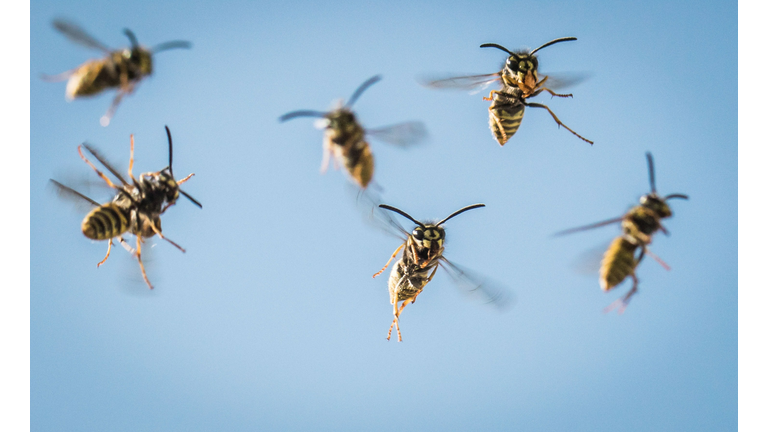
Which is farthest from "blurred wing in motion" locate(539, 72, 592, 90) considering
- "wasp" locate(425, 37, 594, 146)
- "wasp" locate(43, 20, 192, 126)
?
"wasp" locate(43, 20, 192, 126)

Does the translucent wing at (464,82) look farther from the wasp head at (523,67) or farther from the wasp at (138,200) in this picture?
the wasp at (138,200)

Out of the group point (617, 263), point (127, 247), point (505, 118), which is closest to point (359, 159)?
point (505, 118)

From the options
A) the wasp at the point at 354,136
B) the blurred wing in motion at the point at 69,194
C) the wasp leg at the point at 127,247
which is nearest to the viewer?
the wasp at the point at 354,136

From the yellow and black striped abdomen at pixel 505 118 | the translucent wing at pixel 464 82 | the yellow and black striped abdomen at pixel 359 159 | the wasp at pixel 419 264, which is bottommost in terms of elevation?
the wasp at pixel 419 264

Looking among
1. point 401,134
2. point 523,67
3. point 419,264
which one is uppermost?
point 523,67

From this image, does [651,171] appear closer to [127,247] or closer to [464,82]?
[464,82]

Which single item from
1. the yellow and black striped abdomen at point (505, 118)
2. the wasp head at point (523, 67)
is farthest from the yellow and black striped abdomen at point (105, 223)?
the wasp head at point (523, 67)
